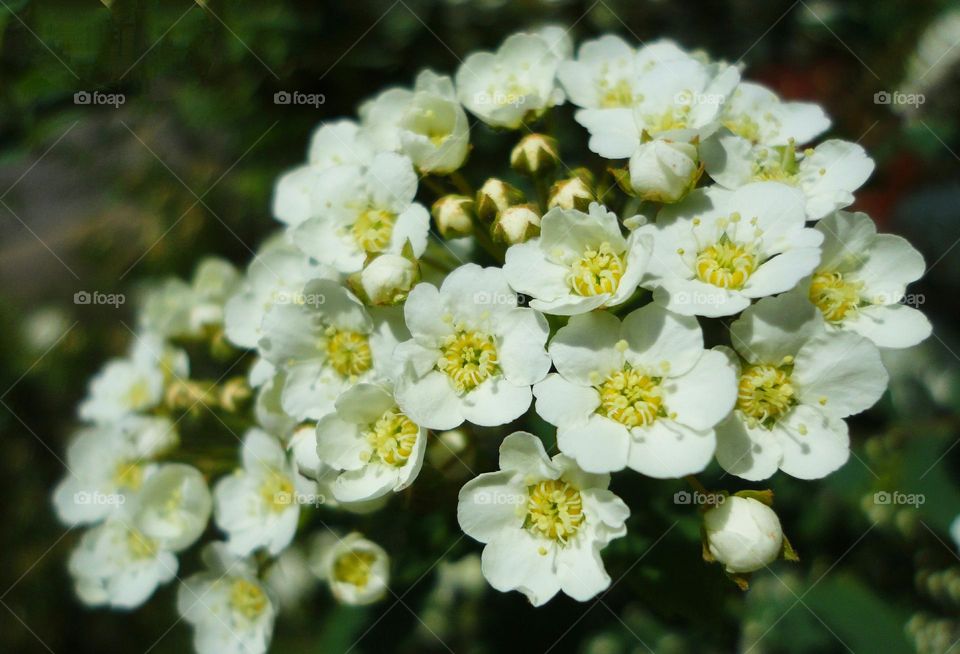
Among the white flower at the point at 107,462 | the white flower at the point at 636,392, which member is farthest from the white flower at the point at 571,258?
the white flower at the point at 107,462

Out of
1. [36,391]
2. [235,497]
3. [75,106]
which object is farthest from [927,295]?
[36,391]

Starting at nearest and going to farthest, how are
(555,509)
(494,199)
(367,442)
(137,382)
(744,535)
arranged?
(744,535)
(555,509)
(367,442)
(494,199)
(137,382)

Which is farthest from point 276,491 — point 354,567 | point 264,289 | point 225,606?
point 264,289

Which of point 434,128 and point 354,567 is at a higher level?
point 434,128

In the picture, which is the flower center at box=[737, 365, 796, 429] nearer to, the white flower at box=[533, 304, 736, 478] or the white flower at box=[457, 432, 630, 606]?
the white flower at box=[533, 304, 736, 478]

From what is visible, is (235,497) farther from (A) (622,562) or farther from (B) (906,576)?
(B) (906,576)

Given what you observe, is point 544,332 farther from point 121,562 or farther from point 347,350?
point 121,562

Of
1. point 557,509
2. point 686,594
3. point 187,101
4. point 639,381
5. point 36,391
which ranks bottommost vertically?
point 36,391
